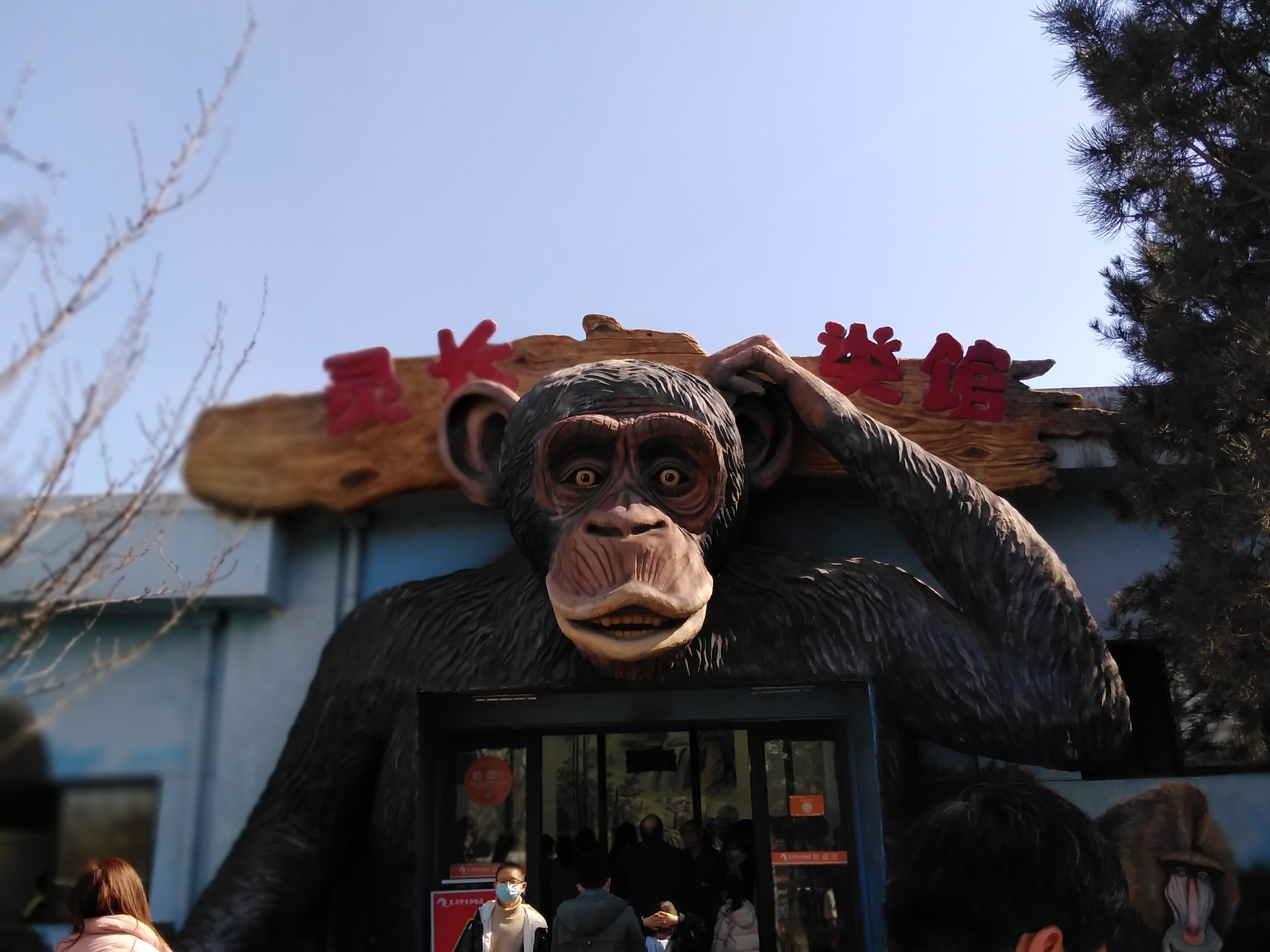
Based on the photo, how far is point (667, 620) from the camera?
12.5 feet

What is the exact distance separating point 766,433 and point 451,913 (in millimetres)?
2620

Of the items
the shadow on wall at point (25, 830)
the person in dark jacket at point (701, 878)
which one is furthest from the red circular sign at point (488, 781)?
the shadow on wall at point (25, 830)

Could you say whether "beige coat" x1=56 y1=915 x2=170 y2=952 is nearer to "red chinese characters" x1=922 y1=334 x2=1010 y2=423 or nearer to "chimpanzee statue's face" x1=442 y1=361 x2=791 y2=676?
"chimpanzee statue's face" x1=442 y1=361 x2=791 y2=676

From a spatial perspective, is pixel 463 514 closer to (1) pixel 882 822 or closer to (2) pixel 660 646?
(2) pixel 660 646

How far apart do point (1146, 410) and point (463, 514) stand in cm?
331

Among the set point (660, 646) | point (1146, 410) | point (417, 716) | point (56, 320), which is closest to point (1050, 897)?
point (56, 320)

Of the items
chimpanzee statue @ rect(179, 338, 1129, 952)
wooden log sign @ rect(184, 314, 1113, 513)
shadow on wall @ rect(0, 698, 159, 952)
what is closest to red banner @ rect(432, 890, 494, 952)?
chimpanzee statue @ rect(179, 338, 1129, 952)

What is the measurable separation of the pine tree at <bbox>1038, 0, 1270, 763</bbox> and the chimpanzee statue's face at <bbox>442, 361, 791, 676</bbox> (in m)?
1.67

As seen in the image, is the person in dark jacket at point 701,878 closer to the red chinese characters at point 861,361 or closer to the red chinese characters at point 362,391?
the red chinese characters at point 861,361

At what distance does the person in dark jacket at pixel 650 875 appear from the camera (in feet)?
17.9

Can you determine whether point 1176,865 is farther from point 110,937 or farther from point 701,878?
point 110,937

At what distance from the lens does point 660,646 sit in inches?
150

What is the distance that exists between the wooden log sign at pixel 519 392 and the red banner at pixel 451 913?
1941 millimetres

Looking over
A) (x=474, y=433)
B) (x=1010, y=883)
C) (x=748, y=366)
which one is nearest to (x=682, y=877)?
(x=474, y=433)
